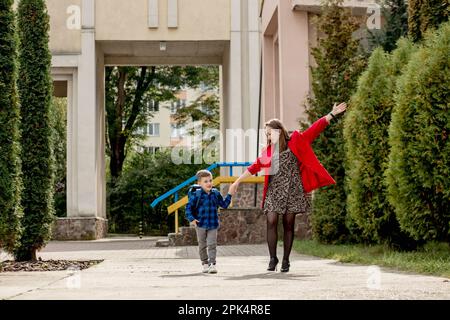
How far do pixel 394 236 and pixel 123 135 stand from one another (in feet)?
87.8

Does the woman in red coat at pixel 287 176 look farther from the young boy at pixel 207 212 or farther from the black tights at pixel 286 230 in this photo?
the young boy at pixel 207 212

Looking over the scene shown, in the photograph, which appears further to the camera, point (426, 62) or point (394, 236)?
point (394, 236)

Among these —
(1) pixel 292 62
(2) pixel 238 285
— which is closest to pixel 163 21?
(1) pixel 292 62

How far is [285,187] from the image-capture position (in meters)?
8.27

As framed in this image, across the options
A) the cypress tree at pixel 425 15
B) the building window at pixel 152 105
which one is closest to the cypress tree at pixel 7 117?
the cypress tree at pixel 425 15

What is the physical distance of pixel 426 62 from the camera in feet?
29.1

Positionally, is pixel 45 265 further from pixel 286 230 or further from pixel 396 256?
pixel 396 256

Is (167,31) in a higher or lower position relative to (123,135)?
higher

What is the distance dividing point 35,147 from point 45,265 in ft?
5.94

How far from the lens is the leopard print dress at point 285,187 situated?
27.0 feet

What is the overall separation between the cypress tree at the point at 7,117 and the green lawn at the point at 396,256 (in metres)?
4.25
